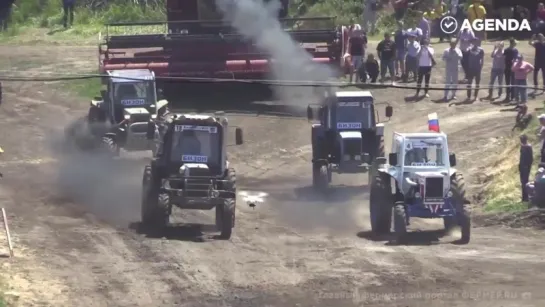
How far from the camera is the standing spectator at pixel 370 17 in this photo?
1633 inches

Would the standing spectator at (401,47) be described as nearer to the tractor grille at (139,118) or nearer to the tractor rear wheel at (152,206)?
the tractor grille at (139,118)

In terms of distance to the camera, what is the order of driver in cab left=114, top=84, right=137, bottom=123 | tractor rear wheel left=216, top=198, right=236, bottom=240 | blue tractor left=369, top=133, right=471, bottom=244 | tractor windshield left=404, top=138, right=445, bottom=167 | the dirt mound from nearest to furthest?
blue tractor left=369, top=133, right=471, bottom=244 < tractor windshield left=404, top=138, right=445, bottom=167 < tractor rear wheel left=216, top=198, right=236, bottom=240 < the dirt mound < driver in cab left=114, top=84, right=137, bottom=123

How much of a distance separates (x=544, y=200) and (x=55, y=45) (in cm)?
2756

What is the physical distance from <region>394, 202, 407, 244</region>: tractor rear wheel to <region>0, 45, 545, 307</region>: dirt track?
0.30 meters

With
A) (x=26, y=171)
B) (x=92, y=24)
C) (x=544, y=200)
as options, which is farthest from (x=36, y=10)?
(x=544, y=200)

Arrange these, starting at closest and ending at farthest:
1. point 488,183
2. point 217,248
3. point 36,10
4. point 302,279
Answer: point 302,279 < point 217,248 < point 488,183 < point 36,10

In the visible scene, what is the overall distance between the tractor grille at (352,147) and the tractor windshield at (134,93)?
6.28 meters

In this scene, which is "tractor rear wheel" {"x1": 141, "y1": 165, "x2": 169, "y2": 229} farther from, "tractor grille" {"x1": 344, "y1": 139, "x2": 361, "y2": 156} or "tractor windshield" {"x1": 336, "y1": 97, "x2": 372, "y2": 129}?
"tractor windshield" {"x1": 336, "y1": 97, "x2": 372, "y2": 129}

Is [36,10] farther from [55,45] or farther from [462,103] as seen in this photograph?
[462,103]

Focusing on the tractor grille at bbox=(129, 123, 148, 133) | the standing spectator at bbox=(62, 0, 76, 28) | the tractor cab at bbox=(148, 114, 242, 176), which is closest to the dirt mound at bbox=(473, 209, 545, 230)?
the tractor cab at bbox=(148, 114, 242, 176)

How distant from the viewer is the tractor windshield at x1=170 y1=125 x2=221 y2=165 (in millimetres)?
22453

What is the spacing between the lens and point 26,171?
30.0 meters

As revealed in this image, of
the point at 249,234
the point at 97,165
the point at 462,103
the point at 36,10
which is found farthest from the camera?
the point at 36,10

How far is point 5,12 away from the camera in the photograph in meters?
51.2
